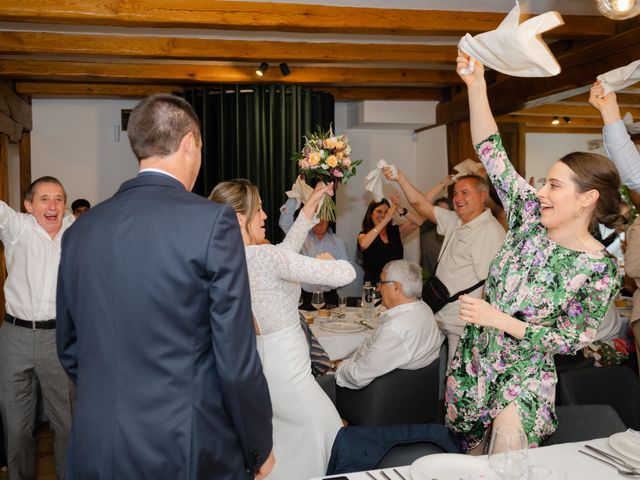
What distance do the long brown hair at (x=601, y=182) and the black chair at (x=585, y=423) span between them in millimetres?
667

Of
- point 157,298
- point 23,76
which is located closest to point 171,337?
point 157,298

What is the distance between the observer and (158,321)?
1.52 m

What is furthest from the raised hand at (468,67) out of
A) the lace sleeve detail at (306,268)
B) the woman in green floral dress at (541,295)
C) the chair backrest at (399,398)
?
the chair backrest at (399,398)

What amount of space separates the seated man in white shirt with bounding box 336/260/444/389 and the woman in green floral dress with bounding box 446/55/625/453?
3.28 feet

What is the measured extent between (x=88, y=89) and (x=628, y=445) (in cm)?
678

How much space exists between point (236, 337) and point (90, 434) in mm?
455

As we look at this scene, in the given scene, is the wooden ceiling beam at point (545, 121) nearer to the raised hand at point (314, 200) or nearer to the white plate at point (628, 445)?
the raised hand at point (314, 200)

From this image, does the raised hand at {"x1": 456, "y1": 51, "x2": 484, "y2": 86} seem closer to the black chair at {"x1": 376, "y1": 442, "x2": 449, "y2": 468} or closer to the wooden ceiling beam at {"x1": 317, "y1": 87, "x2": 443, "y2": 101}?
the black chair at {"x1": 376, "y1": 442, "x2": 449, "y2": 468}

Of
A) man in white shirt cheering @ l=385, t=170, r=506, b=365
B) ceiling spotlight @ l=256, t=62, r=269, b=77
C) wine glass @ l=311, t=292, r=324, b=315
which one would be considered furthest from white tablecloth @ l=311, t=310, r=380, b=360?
ceiling spotlight @ l=256, t=62, r=269, b=77

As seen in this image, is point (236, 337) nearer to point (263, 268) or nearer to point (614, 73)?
point (263, 268)

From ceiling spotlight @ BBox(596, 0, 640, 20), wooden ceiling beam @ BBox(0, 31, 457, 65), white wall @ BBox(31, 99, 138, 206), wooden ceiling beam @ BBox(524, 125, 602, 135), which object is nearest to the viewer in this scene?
ceiling spotlight @ BBox(596, 0, 640, 20)

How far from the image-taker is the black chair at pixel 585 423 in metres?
2.12

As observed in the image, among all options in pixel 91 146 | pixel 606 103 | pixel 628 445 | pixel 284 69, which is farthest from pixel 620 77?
pixel 91 146

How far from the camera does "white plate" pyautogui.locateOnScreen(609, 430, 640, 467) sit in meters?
1.77
